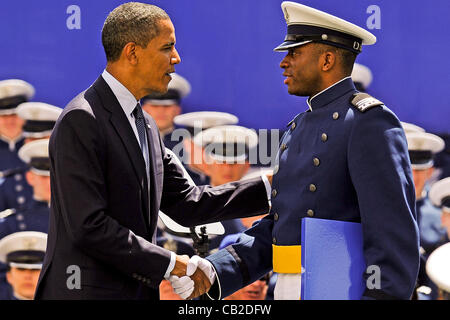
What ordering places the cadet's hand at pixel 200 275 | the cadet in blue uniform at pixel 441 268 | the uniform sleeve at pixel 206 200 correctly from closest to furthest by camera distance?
the cadet's hand at pixel 200 275 → the uniform sleeve at pixel 206 200 → the cadet in blue uniform at pixel 441 268

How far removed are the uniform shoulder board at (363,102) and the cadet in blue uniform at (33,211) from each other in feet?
7.46

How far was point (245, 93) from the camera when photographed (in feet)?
13.4

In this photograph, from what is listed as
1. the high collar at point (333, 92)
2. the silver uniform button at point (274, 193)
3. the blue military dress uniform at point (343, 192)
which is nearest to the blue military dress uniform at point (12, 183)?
the blue military dress uniform at point (343, 192)

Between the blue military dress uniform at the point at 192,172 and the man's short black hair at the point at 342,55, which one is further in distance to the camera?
the blue military dress uniform at the point at 192,172

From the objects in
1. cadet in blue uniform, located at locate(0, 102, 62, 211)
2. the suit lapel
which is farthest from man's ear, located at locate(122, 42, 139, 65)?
cadet in blue uniform, located at locate(0, 102, 62, 211)

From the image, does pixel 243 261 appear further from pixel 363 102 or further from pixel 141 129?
pixel 363 102

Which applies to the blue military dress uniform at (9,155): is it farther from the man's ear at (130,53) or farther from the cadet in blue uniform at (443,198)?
the cadet in blue uniform at (443,198)

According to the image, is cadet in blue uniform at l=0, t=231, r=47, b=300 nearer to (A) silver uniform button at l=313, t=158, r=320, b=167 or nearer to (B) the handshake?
(B) the handshake

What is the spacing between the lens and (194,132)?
4.14 m

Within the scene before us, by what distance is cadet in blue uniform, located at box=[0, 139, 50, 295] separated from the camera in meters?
4.16

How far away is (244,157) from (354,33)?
167cm

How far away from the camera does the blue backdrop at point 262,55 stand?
4094 millimetres

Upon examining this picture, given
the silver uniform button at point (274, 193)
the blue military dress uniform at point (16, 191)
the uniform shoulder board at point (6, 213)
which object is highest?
the silver uniform button at point (274, 193)
